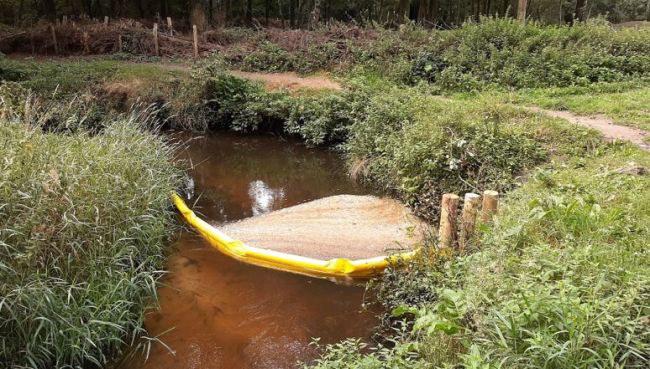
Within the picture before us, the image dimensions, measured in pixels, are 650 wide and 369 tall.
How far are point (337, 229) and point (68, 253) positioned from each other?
3.35 meters

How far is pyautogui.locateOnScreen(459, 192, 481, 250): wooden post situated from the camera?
15.2ft

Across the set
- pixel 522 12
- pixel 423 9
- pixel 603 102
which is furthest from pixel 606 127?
pixel 423 9

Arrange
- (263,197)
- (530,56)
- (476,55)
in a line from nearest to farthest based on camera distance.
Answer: (263,197) → (530,56) → (476,55)

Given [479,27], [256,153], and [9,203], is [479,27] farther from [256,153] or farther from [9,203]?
[9,203]

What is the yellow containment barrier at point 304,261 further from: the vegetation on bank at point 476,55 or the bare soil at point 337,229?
the vegetation on bank at point 476,55

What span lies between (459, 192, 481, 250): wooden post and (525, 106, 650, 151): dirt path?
313cm

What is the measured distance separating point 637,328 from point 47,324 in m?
3.78

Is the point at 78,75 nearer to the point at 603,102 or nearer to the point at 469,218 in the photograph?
the point at 469,218

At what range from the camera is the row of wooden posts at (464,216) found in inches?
181

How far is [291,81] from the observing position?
12.4 meters

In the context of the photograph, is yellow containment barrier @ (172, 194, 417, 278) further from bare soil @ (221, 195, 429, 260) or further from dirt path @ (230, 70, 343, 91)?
dirt path @ (230, 70, 343, 91)

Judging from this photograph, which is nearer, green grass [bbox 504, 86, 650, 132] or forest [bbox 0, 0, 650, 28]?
green grass [bbox 504, 86, 650, 132]

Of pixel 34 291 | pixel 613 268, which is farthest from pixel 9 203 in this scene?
pixel 613 268

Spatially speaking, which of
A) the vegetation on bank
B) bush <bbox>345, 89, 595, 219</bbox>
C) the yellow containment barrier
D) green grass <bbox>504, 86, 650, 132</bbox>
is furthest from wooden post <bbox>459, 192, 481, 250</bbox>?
the vegetation on bank
